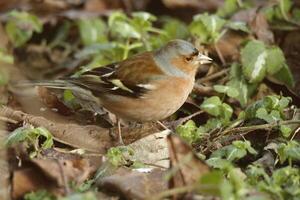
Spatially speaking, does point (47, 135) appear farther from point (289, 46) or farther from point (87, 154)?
point (289, 46)

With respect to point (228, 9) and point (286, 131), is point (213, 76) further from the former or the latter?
point (286, 131)

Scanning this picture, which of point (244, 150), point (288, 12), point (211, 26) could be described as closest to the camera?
point (244, 150)

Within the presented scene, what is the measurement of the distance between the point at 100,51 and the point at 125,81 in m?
1.75

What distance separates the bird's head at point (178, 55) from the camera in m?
5.92

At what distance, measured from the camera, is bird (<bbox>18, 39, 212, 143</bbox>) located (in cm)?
573

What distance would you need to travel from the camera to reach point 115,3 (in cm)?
913

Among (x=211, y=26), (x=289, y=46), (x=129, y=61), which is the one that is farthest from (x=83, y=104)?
(x=289, y=46)

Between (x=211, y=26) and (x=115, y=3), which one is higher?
(x=211, y=26)

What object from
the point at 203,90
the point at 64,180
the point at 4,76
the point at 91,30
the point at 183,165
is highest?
the point at 183,165

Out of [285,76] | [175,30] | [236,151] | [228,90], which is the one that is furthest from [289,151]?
[175,30]

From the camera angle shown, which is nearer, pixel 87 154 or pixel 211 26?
pixel 87 154

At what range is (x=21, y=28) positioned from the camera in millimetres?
8156

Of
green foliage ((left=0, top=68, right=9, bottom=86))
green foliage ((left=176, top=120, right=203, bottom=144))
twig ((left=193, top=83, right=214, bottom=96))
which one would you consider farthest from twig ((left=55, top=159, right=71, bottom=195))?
green foliage ((left=0, top=68, right=9, bottom=86))

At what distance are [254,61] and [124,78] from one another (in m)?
1.35
